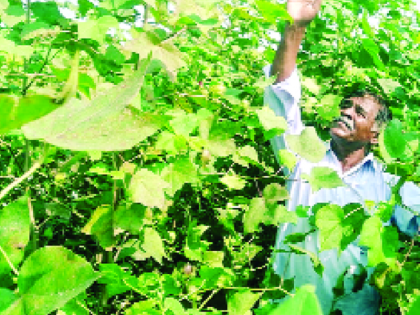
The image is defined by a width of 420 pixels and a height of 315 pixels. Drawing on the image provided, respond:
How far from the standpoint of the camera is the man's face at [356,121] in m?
2.38

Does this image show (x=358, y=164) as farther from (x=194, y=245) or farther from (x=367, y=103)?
(x=194, y=245)

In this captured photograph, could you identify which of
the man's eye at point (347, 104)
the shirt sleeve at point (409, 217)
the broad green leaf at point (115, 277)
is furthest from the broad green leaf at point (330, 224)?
the man's eye at point (347, 104)

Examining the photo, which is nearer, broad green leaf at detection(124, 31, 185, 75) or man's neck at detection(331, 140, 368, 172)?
broad green leaf at detection(124, 31, 185, 75)

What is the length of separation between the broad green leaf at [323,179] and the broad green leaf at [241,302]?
1.00 feet

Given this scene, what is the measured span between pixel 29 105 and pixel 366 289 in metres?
1.47

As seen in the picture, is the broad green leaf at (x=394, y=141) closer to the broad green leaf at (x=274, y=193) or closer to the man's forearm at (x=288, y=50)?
the broad green leaf at (x=274, y=193)

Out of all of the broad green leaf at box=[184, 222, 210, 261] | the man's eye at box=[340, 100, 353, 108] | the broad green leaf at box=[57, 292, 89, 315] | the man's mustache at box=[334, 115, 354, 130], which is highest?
the man's eye at box=[340, 100, 353, 108]

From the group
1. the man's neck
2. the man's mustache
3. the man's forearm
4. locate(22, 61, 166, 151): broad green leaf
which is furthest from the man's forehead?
locate(22, 61, 166, 151): broad green leaf

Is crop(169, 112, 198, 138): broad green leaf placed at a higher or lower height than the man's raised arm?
lower

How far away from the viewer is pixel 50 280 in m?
0.40

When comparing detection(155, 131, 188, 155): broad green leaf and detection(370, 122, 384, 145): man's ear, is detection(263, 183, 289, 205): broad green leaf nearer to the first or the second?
detection(155, 131, 188, 155): broad green leaf

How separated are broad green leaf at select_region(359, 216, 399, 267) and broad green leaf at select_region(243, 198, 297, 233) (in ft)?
0.94

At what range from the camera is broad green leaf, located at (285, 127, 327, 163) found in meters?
1.15

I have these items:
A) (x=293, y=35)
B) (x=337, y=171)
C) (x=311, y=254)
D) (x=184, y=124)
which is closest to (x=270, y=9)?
(x=184, y=124)
